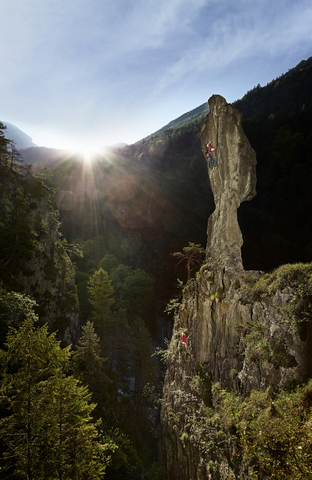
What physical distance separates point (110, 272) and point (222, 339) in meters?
30.1

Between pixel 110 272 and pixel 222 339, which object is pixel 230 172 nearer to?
pixel 222 339

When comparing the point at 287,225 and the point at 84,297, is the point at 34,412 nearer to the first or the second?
the point at 84,297

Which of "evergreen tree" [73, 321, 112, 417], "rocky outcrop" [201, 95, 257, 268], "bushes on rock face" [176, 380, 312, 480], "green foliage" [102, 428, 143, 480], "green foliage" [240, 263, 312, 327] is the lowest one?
"green foliage" [102, 428, 143, 480]

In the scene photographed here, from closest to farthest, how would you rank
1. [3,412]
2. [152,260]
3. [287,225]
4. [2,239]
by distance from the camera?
[3,412] → [2,239] → [287,225] → [152,260]

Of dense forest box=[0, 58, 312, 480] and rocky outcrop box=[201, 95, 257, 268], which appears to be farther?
rocky outcrop box=[201, 95, 257, 268]

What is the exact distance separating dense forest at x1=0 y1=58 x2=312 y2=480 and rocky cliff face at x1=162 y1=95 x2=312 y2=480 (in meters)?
2.11

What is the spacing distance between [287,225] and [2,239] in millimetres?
36016

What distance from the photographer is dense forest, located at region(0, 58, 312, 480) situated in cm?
798

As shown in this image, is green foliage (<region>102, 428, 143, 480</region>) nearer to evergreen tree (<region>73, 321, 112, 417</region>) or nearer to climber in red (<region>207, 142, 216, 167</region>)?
evergreen tree (<region>73, 321, 112, 417</region>)

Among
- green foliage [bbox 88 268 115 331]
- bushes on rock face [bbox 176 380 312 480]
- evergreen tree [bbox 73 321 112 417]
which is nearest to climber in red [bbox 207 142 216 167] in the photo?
bushes on rock face [bbox 176 380 312 480]

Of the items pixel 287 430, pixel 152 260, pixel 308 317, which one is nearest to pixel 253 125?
pixel 152 260

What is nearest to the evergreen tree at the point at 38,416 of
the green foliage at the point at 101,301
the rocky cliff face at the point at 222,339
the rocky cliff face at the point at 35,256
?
the rocky cliff face at the point at 222,339

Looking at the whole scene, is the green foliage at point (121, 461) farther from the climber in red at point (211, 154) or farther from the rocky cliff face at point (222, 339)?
the climber in red at point (211, 154)

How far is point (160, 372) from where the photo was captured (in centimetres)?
2798
